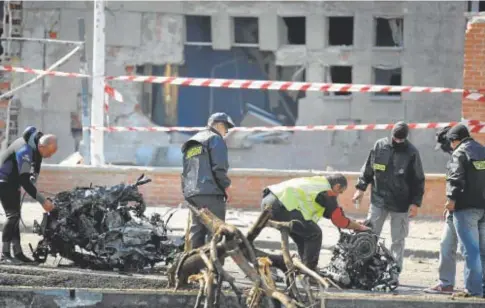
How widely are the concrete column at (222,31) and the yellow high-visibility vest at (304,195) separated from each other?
12.0 metres

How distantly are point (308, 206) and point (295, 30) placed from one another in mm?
12337

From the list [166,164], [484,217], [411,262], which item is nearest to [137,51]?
[166,164]

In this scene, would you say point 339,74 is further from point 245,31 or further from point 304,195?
point 304,195

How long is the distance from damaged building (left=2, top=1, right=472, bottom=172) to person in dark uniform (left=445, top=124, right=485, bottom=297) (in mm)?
11059

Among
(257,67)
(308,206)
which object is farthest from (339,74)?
(308,206)

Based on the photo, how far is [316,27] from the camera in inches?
944

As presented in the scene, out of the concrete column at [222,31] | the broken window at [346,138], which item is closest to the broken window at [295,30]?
the concrete column at [222,31]

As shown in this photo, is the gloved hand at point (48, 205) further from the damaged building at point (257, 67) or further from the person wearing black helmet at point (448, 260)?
the damaged building at point (257, 67)

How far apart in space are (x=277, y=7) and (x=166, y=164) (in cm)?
365

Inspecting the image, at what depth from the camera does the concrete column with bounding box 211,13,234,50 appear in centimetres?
2419

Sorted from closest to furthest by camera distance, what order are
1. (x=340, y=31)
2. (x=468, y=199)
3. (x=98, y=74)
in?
(x=468, y=199)
(x=98, y=74)
(x=340, y=31)

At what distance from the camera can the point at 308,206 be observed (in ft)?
40.8

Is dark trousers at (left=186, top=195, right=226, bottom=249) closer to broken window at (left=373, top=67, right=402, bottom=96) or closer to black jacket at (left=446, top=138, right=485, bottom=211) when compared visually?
black jacket at (left=446, top=138, right=485, bottom=211)

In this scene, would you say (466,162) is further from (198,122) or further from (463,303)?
(198,122)
